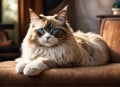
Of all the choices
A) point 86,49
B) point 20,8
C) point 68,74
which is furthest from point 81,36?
point 20,8

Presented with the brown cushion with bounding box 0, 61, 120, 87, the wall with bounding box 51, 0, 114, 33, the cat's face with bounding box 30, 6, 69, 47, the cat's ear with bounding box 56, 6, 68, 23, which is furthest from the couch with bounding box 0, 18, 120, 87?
the wall with bounding box 51, 0, 114, 33

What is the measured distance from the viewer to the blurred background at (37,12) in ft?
10.2

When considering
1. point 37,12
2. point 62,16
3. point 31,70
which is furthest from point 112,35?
point 37,12

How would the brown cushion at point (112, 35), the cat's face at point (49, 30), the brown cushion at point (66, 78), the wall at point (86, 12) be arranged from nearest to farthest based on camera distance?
the brown cushion at point (66, 78) → the cat's face at point (49, 30) → the brown cushion at point (112, 35) → the wall at point (86, 12)

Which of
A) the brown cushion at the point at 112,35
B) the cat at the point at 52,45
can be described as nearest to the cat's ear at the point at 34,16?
the cat at the point at 52,45

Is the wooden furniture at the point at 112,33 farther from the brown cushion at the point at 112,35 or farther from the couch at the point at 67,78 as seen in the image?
the couch at the point at 67,78

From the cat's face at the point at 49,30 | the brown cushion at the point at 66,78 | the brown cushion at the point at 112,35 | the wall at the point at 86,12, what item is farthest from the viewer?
the wall at the point at 86,12

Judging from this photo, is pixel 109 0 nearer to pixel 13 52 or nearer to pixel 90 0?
pixel 90 0

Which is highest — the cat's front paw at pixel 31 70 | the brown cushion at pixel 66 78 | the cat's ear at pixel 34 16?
the cat's ear at pixel 34 16

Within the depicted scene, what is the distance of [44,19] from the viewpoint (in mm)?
1940

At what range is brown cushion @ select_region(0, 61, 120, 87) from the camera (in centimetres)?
170

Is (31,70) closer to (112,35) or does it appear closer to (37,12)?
(112,35)

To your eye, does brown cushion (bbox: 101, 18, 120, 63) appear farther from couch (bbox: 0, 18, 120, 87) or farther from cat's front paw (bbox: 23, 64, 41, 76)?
cat's front paw (bbox: 23, 64, 41, 76)

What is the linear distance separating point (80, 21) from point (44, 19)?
51.7 inches
